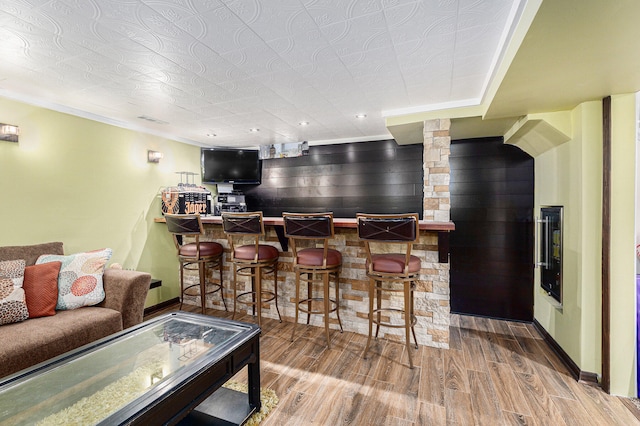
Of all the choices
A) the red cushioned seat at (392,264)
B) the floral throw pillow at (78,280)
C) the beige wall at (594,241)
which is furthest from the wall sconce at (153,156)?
the beige wall at (594,241)

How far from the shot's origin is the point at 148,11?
154 centimetres

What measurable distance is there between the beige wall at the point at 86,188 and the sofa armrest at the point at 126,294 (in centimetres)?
86

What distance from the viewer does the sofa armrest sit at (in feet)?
8.41

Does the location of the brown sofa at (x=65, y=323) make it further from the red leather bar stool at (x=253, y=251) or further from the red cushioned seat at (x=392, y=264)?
the red cushioned seat at (x=392, y=264)

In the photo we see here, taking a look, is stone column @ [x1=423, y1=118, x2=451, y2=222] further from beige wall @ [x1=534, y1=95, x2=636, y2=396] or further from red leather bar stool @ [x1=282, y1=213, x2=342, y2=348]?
red leather bar stool @ [x1=282, y1=213, x2=342, y2=348]

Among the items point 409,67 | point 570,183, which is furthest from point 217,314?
point 570,183

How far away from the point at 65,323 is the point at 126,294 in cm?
45

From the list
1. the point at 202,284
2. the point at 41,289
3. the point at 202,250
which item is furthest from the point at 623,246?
the point at 41,289

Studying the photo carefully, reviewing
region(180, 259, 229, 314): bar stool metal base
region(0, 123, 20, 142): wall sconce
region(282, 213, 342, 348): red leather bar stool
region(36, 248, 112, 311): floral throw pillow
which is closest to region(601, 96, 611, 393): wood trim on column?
region(282, 213, 342, 348): red leather bar stool

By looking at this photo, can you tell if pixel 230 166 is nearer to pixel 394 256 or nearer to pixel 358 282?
pixel 358 282

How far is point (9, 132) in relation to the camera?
2.55m

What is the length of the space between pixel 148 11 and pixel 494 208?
12.6 feet

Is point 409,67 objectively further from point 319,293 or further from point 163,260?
point 163,260

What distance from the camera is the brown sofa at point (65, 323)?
187 cm
